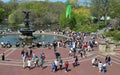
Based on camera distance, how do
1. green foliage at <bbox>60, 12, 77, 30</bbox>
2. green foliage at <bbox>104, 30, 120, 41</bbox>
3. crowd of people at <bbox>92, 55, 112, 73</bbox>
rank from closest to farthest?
crowd of people at <bbox>92, 55, 112, 73</bbox>
green foliage at <bbox>104, 30, 120, 41</bbox>
green foliage at <bbox>60, 12, 77, 30</bbox>

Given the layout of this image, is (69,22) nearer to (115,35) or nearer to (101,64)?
(115,35)

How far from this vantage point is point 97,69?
32719mm

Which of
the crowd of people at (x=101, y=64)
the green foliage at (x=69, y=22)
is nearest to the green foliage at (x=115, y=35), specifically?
the crowd of people at (x=101, y=64)

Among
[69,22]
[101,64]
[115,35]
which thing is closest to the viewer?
[101,64]

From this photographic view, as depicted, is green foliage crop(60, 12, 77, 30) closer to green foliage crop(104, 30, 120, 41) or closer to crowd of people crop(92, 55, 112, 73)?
green foliage crop(104, 30, 120, 41)

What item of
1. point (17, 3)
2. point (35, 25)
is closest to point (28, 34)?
point (35, 25)

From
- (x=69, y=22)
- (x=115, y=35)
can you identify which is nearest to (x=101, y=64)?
(x=115, y=35)

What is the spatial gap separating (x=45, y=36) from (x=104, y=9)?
23997 mm

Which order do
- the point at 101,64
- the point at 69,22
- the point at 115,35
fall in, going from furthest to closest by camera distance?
the point at 69,22, the point at 115,35, the point at 101,64

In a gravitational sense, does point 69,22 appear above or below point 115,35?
above

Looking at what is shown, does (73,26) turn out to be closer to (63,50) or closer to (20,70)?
(63,50)

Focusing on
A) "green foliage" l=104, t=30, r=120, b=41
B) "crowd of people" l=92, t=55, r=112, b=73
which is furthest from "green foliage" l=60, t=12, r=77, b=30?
"crowd of people" l=92, t=55, r=112, b=73

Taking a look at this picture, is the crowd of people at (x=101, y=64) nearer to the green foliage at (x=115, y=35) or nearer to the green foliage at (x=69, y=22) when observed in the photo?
the green foliage at (x=115, y=35)

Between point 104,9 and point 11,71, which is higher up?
point 104,9
